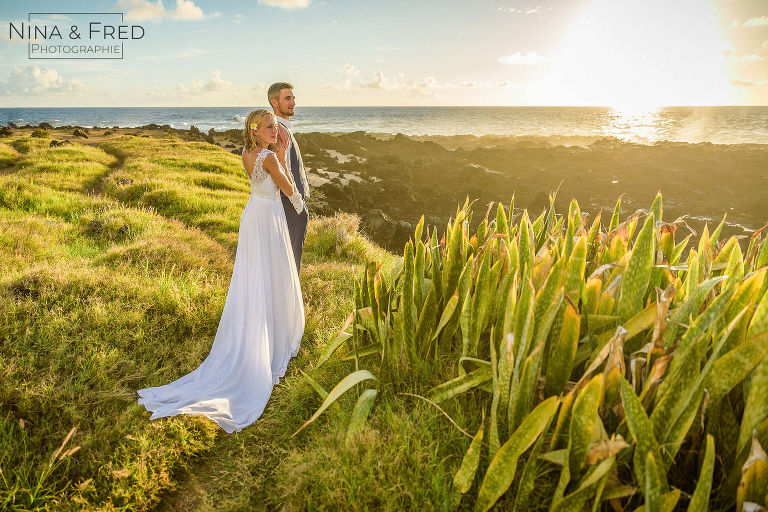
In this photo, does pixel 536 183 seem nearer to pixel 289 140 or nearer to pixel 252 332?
pixel 289 140

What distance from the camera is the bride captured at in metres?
3.89

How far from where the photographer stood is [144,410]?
11.7 ft

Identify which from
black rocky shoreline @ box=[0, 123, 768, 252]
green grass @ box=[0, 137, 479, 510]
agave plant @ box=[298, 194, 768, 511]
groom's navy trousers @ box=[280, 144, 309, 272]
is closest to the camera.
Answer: agave plant @ box=[298, 194, 768, 511]

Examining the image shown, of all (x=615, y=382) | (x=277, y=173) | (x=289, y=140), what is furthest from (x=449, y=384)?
(x=289, y=140)

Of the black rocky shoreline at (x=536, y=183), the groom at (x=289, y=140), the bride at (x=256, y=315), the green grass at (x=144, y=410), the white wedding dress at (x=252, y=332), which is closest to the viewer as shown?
the green grass at (x=144, y=410)

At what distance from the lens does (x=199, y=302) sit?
17.6 feet

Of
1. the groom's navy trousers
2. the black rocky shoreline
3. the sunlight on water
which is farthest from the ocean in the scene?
the groom's navy trousers

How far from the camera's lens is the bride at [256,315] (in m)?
3.89

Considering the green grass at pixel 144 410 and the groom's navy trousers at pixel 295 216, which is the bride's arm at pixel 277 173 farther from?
the green grass at pixel 144 410

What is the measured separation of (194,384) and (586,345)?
11.5ft

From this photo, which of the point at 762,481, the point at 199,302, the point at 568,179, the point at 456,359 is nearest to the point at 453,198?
the point at 568,179

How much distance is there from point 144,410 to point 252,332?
115 centimetres

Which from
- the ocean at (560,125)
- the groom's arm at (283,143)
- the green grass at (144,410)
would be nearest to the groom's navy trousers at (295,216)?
the groom's arm at (283,143)

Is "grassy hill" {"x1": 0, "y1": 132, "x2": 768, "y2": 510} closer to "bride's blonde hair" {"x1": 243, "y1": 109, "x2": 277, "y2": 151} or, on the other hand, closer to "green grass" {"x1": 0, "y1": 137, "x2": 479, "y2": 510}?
"green grass" {"x1": 0, "y1": 137, "x2": 479, "y2": 510}
